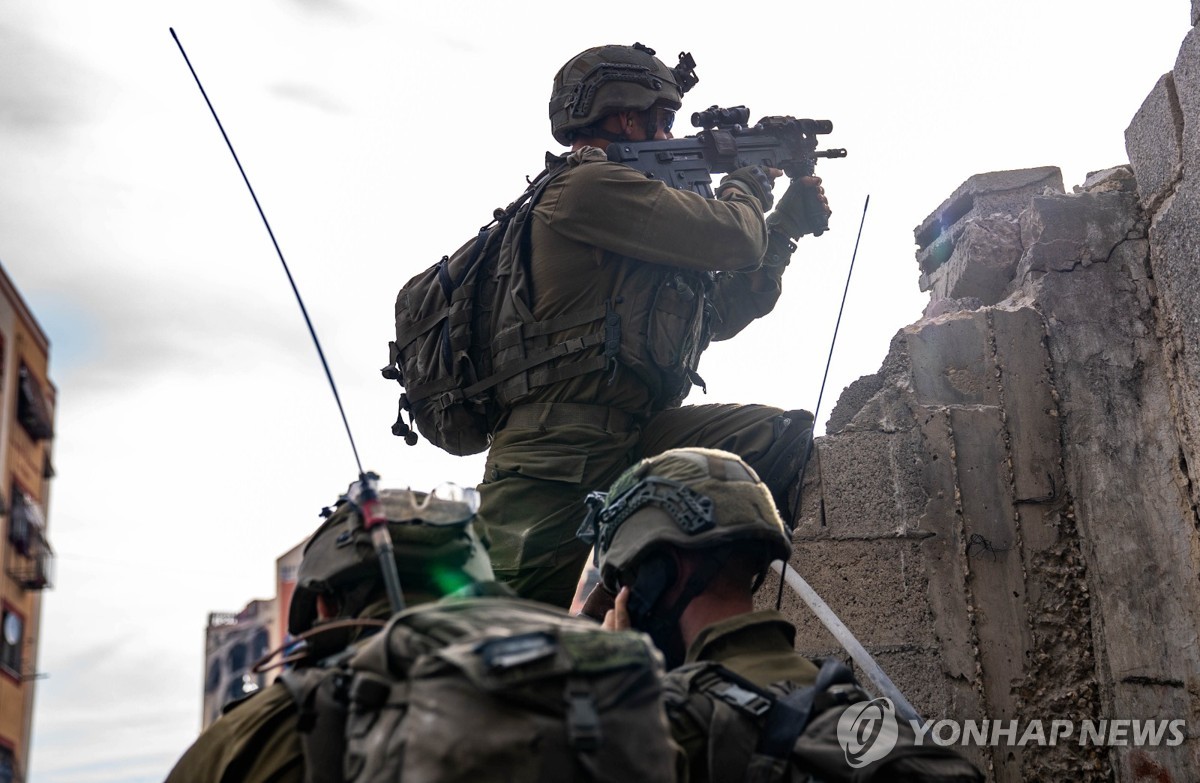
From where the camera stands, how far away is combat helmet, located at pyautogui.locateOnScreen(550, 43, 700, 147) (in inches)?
182

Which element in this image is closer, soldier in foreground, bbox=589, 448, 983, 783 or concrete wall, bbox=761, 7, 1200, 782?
soldier in foreground, bbox=589, 448, 983, 783

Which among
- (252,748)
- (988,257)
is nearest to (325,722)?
(252,748)

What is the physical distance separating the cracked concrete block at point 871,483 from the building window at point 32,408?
1268 centimetres

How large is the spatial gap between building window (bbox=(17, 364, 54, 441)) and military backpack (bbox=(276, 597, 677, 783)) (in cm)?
1443

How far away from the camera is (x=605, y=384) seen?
4199mm

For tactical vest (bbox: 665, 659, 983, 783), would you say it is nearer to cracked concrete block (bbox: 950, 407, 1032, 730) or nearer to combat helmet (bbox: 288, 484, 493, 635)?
combat helmet (bbox: 288, 484, 493, 635)

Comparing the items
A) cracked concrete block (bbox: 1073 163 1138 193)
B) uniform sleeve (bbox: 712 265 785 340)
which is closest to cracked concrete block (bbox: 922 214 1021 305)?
cracked concrete block (bbox: 1073 163 1138 193)

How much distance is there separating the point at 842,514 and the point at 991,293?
1212 mm

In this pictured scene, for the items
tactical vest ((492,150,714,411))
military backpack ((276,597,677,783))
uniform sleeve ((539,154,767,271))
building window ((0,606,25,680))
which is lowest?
military backpack ((276,597,677,783))

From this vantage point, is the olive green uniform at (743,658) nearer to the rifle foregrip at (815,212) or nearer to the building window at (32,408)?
the rifle foregrip at (815,212)

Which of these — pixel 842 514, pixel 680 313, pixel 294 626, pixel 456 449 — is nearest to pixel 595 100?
pixel 680 313

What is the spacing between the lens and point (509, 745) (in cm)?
173

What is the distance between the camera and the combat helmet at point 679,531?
2.86 metres

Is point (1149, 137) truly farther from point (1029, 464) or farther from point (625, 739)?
point (625, 739)
